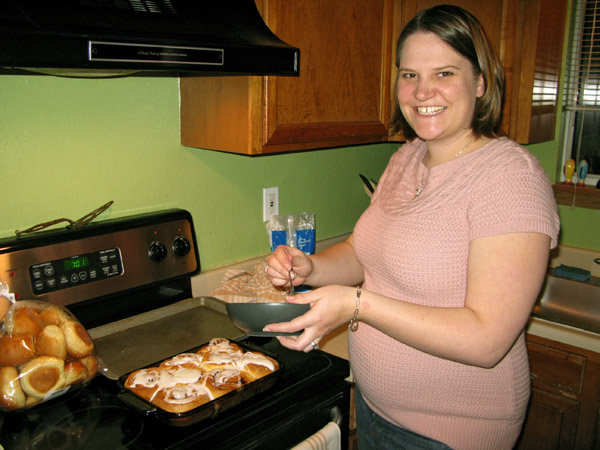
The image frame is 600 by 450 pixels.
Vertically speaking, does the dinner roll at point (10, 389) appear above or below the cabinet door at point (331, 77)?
below

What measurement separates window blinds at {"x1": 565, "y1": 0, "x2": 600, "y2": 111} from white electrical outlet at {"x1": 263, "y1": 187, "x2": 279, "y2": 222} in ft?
4.07

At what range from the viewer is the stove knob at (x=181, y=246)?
156 cm

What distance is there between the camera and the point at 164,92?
→ 153 cm

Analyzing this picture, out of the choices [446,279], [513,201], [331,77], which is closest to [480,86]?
→ [513,201]

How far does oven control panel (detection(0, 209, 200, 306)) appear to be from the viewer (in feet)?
4.13

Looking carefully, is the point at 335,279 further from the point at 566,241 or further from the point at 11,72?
the point at 566,241

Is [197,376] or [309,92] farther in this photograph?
[309,92]

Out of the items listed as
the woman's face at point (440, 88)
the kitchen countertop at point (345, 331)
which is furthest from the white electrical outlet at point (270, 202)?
the woman's face at point (440, 88)

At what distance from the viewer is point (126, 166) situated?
1.48 meters

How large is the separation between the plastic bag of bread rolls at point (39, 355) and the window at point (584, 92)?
192cm

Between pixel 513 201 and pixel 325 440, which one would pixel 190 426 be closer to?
pixel 325 440

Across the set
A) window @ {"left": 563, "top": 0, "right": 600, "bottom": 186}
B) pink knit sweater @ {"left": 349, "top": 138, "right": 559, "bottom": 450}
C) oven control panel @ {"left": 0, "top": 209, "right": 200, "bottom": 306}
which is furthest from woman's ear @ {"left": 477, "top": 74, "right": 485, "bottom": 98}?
window @ {"left": 563, "top": 0, "right": 600, "bottom": 186}

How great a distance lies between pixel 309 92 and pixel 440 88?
463 mm

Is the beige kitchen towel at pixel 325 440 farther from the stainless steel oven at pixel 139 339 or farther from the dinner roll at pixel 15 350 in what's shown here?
the dinner roll at pixel 15 350
